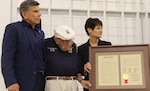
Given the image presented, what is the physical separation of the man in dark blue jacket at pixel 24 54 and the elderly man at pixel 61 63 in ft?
0.17

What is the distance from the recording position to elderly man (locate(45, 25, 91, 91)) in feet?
5.86

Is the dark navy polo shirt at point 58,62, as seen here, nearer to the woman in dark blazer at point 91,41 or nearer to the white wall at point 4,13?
the woman in dark blazer at point 91,41

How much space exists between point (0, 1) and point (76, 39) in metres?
0.79

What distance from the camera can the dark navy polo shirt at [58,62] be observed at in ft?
5.89

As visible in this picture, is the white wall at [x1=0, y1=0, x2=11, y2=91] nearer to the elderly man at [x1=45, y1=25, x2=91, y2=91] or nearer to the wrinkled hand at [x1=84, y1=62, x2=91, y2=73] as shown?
the elderly man at [x1=45, y1=25, x2=91, y2=91]

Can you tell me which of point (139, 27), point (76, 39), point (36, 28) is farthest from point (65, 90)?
point (139, 27)

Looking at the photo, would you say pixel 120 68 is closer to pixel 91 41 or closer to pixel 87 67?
pixel 87 67

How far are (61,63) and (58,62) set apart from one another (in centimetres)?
2

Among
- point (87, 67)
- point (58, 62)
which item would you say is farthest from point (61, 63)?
point (87, 67)

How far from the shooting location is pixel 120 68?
1.75 m

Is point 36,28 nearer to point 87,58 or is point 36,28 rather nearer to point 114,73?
point 87,58

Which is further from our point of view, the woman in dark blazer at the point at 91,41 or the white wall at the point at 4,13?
the white wall at the point at 4,13

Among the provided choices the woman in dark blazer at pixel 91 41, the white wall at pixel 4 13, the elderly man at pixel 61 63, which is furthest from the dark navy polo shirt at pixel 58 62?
the white wall at pixel 4 13

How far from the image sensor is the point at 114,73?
175 centimetres
